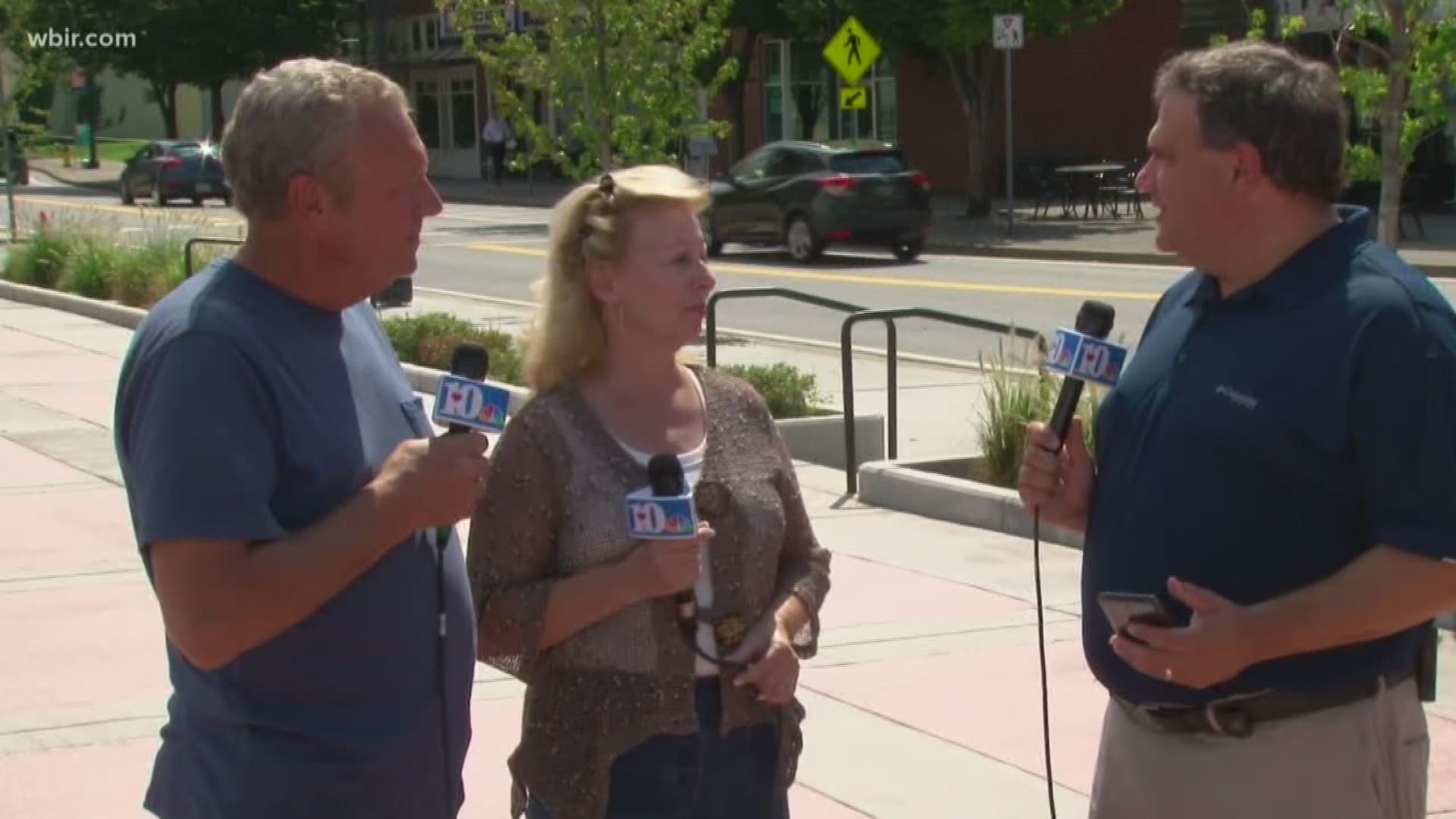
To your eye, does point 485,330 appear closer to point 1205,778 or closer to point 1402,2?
point 1402,2

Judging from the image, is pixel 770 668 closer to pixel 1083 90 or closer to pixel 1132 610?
pixel 1132 610

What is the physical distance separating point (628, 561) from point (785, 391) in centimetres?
937

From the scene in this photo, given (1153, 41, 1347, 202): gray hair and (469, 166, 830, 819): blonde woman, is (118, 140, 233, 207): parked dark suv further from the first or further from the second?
(1153, 41, 1347, 202): gray hair

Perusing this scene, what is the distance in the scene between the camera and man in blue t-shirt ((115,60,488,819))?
2965 millimetres

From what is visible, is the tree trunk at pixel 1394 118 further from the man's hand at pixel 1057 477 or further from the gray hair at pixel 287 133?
the gray hair at pixel 287 133

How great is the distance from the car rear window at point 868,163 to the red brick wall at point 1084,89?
45.1 ft

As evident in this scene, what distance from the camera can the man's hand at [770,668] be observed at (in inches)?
142

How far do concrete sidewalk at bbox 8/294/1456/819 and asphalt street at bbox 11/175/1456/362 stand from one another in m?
6.62

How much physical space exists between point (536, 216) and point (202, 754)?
3905cm

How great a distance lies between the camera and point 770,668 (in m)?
3.60

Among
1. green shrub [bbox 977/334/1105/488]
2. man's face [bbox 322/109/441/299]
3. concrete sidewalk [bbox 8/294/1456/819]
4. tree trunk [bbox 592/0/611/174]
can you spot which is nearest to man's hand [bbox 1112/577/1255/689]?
man's face [bbox 322/109/441/299]

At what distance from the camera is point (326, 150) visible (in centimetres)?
312

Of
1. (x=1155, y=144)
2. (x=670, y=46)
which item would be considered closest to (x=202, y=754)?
(x=1155, y=144)

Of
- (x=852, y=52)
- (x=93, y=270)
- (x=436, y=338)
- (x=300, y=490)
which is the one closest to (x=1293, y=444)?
(x=300, y=490)
